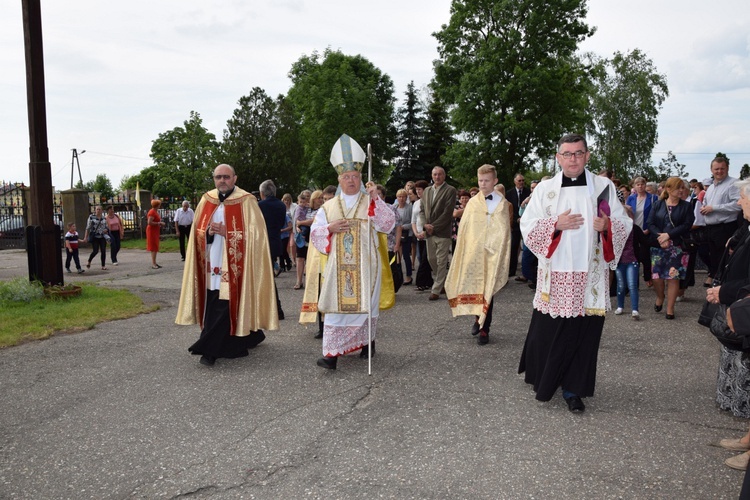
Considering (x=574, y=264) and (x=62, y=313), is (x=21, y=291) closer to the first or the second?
(x=62, y=313)

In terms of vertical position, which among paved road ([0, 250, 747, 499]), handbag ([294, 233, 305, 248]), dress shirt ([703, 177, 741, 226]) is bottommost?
paved road ([0, 250, 747, 499])

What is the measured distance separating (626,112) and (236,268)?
43668 millimetres

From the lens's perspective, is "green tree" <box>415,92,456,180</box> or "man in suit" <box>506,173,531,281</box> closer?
"man in suit" <box>506,173,531,281</box>

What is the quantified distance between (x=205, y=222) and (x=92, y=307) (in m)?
3.89

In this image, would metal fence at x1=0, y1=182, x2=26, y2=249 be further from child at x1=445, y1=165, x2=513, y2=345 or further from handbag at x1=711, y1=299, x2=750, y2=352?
handbag at x1=711, y1=299, x2=750, y2=352

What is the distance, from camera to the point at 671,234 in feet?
26.8

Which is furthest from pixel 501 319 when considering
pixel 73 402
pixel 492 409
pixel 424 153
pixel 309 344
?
pixel 424 153

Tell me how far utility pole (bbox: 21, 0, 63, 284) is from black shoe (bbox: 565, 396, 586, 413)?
870 cm

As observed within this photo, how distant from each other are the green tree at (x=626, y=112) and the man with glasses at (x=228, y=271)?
41973mm

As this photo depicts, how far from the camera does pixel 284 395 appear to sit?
5.29 metres

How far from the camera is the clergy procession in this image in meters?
4.84

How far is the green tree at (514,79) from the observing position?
29.7 m

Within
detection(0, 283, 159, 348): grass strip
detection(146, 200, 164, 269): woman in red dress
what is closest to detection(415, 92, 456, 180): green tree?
detection(146, 200, 164, 269): woman in red dress

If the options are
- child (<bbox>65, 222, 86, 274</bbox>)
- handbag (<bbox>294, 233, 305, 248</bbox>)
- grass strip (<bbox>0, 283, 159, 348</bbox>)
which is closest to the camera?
grass strip (<bbox>0, 283, 159, 348</bbox>)
